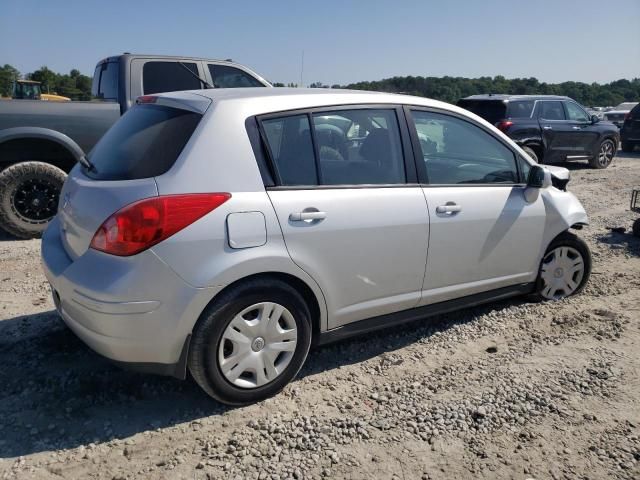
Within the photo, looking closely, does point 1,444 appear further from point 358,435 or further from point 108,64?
point 108,64

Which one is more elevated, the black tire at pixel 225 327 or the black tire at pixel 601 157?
the black tire at pixel 601 157

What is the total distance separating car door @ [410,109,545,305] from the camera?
3.59m

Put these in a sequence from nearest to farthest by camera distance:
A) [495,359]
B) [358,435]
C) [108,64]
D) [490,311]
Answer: [358,435] → [495,359] → [490,311] → [108,64]

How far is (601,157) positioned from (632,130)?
3988 millimetres

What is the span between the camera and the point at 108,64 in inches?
275

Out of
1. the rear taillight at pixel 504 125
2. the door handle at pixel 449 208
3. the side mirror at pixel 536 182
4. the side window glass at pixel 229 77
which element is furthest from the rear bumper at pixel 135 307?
the rear taillight at pixel 504 125

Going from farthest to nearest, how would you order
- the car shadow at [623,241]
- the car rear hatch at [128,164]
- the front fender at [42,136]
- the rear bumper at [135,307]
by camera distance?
the car shadow at [623,241] < the front fender at [42,136] < the car rear hatch at [128,164] < the rear bumper at [135,307]

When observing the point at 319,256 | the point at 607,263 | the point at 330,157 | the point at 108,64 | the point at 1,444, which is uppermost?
the point at 108,64

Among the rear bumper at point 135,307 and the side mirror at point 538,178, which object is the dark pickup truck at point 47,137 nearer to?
the side mirror at point 538,178

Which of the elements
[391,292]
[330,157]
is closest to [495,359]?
[391,292]

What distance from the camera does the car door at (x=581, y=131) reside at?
12602mm

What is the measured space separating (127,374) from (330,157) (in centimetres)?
180

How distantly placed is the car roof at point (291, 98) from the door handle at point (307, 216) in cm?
60

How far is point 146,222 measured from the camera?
2600mm
